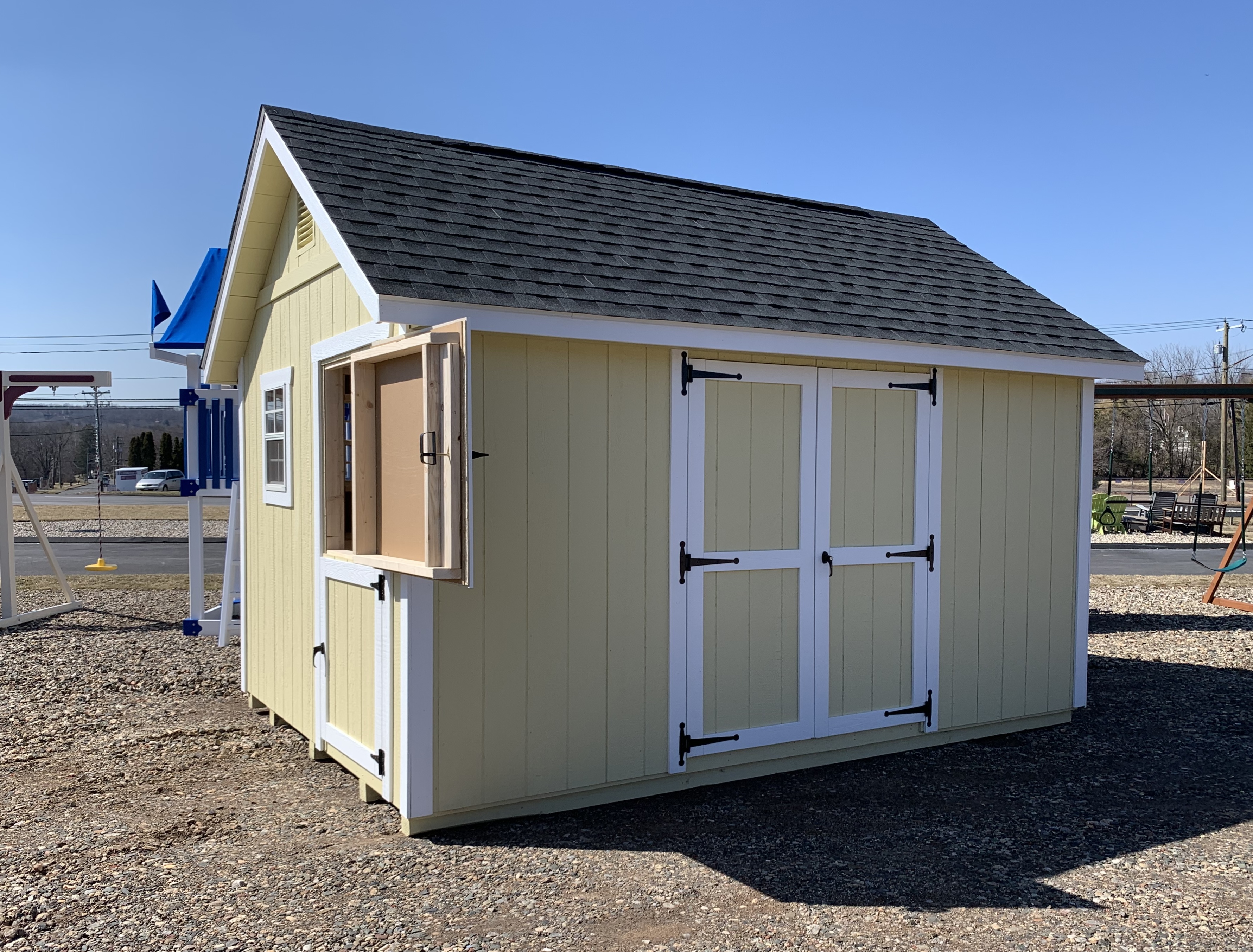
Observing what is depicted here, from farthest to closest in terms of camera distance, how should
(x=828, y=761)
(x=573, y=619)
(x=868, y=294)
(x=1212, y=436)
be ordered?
(x=1212, y=436) < (x=868, y=294) < (x=828, y=761) < (x=573, y=619)

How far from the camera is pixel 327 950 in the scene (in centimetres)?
351

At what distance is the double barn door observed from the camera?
5359 millimetres

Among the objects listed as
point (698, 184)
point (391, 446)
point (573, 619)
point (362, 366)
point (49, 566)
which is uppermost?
point (698, 184)

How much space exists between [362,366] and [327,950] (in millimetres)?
2567

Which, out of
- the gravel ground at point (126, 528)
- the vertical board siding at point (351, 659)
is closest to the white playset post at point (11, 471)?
the vertical board siding at point (351, 659)

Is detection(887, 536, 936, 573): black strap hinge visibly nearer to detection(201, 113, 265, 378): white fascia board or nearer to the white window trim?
the white window trim

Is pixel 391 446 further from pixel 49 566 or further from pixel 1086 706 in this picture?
pixel 49 566

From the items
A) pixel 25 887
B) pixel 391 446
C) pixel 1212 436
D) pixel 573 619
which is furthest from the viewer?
pixel 1212 436

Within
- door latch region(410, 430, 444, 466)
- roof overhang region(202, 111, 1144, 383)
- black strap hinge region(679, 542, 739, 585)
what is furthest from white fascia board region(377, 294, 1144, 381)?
black strap hinge region(679, 542, 739, 585)

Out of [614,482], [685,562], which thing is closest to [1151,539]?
[685,562]

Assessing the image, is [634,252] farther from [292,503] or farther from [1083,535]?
[1083,535]

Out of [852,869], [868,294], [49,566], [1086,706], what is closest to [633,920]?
[852,869]

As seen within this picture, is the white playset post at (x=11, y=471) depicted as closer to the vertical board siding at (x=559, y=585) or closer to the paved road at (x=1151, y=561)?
the vertical board siding at (x=559, y=585)

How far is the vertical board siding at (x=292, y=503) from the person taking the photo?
5797 millimetres
